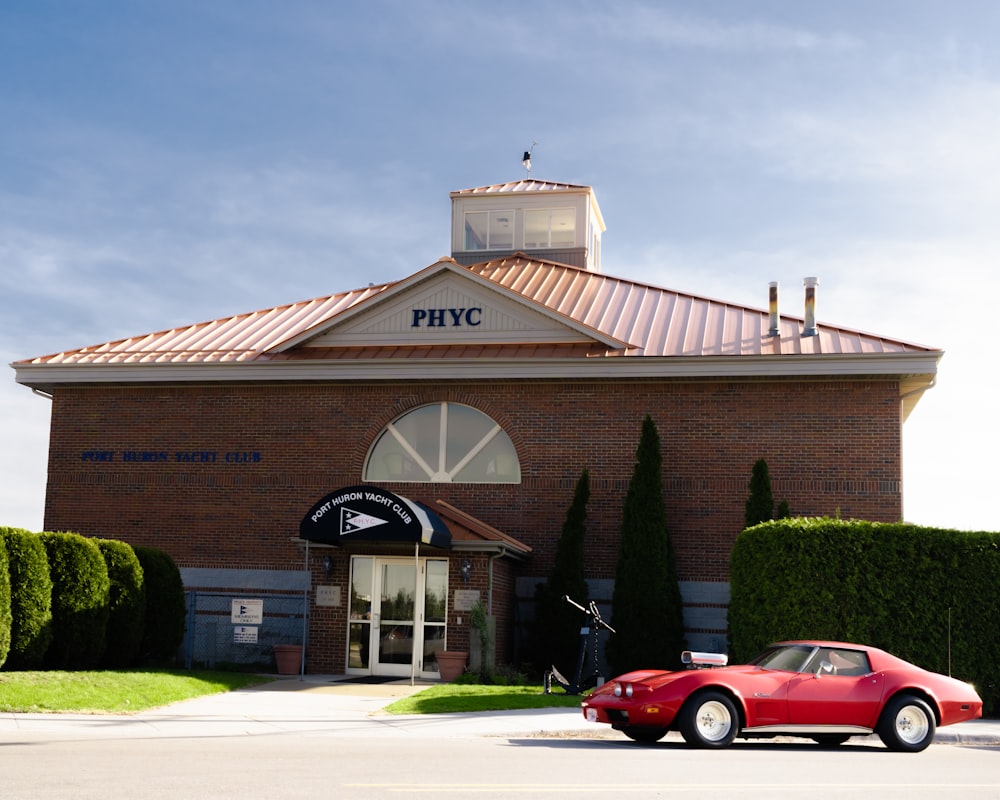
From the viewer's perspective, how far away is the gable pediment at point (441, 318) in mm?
25516

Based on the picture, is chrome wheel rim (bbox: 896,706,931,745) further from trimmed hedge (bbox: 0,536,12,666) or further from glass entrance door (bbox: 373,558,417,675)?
trimmed hedge (bbox: 0,536,12,666)

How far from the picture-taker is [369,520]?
21609mm

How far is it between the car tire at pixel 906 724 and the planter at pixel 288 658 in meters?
12.5

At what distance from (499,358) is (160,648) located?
8.75 meters

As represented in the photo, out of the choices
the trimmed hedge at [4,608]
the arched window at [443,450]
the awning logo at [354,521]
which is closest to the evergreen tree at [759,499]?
the arched window at [443,450]

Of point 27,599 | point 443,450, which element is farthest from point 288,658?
point 27,599

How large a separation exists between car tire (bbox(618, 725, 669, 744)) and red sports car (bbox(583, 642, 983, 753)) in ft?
0.04

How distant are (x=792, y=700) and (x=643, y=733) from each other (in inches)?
69.0

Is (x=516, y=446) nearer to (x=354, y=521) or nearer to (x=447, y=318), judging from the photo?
(x=447, y=318)

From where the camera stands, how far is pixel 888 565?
18.6m

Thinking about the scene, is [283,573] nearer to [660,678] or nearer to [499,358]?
[499,358]

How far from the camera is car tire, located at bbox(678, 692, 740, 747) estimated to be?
13.0m

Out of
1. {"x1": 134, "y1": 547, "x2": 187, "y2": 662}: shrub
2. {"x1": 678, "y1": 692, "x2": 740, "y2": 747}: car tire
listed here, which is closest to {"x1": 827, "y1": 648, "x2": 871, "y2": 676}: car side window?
{"x1": 678, "y1": 692, "x2": 740, "y2": 747}: car tire

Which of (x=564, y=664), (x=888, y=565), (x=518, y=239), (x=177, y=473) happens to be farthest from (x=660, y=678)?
(x=518, y=239)
